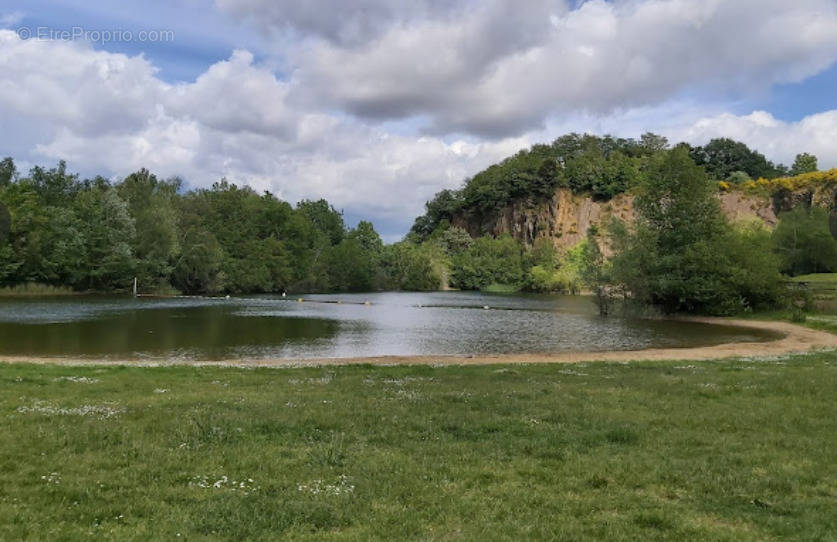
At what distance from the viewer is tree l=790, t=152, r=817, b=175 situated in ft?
507

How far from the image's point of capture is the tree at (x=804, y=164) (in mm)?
154500

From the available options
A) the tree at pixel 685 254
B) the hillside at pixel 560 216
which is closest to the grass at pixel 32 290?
the tree at pixel 685 254

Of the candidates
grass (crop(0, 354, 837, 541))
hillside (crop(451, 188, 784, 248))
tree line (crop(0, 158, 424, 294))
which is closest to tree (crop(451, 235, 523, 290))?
hillside (crop(451, 188, 784, 248))

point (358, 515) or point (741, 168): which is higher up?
point (741, 168)

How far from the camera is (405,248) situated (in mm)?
153125

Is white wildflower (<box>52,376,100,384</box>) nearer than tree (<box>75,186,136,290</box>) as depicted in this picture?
Yes

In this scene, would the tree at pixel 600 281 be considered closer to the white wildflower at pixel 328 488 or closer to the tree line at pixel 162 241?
the white wildflower at pixel 328 488

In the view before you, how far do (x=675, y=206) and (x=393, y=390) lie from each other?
52.6 metres

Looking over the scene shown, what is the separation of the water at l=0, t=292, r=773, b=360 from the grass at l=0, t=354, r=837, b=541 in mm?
17657

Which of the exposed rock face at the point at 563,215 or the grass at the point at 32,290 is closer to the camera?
the grass at the point at 32,290

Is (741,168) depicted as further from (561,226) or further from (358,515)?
(358,515)

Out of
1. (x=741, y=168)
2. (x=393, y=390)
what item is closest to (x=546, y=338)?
(x=393, y=390)

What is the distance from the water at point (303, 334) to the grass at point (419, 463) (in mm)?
17657

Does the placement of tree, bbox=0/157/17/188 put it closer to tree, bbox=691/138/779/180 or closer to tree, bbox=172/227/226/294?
tree, bbox=172/227/226/294
